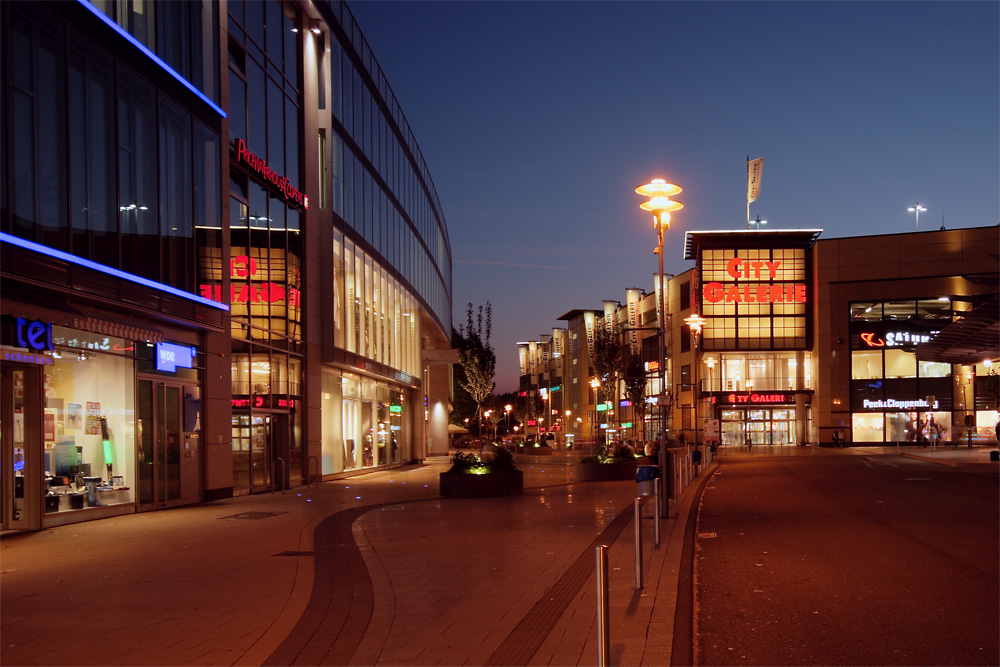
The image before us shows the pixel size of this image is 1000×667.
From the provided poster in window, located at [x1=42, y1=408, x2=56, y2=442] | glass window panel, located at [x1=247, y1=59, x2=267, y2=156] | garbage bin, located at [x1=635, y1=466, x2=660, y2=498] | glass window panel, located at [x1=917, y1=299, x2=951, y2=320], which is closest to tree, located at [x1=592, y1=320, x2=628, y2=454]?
glass window panel, located at [x1=917, y1=299, x2=951, y2=320]

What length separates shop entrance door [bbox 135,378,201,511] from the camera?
18.7 m

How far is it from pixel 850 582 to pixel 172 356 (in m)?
14.4

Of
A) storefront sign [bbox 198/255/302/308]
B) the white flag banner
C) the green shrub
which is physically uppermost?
the white flag banner

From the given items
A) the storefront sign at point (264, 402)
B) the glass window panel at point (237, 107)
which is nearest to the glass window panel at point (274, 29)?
the glass window panel at point (237, 107)

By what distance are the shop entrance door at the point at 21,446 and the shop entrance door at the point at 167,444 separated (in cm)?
323

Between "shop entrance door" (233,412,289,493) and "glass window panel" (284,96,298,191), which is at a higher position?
"glass window panel" (284,96,298,191)

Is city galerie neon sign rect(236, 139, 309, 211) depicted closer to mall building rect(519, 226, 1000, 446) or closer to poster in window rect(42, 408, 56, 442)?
poster in window rect(42, 408, 56, 442)

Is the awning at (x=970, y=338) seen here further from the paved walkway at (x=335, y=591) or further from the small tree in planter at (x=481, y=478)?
the paved walkway at (x=335, y=591)

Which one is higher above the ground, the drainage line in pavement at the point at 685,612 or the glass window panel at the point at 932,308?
the glass window panel at the point at 932,308

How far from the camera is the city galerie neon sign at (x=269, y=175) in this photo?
74.2 ft

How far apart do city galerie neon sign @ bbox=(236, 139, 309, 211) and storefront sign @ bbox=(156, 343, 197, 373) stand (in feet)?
17.0

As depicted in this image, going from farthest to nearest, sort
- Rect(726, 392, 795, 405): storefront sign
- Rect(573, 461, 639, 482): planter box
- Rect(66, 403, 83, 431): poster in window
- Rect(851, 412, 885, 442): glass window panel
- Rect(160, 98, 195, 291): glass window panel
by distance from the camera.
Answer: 1. Rect(726, 392, 795, 405): storefront sign
2. Rect(851, 412, 885, 442): glass window panel
3. Rect(573, 461, 639, 482): planter box
4. Rect(160, 98, 195, 291): glass window panel
5. Rect(66, 403, 83, 431): poster in window

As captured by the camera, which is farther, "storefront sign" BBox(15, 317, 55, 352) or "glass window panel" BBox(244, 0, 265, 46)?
"glass window panel" BBox(244, 0, 265, 46)

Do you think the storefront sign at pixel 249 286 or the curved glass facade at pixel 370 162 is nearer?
the storefront sign at pixel 249 286
